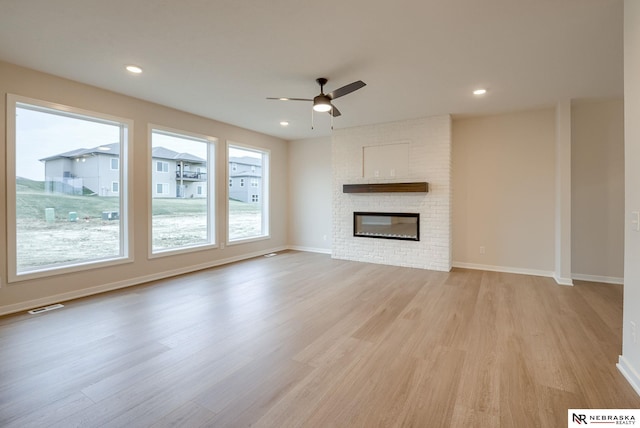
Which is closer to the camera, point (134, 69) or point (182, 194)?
point (134, 69)

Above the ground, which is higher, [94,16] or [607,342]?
[94,16]

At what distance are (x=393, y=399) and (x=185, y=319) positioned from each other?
7.38 ft

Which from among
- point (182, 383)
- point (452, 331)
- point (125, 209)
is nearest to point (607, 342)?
point (452, 331)

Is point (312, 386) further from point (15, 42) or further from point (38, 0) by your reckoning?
point (15, 42)

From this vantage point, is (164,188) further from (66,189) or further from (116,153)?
(66,189)

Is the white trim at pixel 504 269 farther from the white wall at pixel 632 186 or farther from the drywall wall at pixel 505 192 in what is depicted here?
the white wall at pixel 632 186

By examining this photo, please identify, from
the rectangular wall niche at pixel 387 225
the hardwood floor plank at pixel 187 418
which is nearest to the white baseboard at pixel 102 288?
the rectangular wall niche at pixel 387 225

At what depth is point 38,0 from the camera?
2.21 meters

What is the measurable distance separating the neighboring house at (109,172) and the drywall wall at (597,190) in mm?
6472

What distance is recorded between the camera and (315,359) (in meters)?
2.29

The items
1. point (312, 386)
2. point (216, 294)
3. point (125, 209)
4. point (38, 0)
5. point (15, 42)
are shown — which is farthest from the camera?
point (125, 209)

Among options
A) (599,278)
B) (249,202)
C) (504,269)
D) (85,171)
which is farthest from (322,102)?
(599,278)

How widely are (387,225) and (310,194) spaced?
2.29 metres

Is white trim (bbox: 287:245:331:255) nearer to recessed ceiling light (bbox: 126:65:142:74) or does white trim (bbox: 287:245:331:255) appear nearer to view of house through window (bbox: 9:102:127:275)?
view of house through window (bbox: 9:102:127:275)
